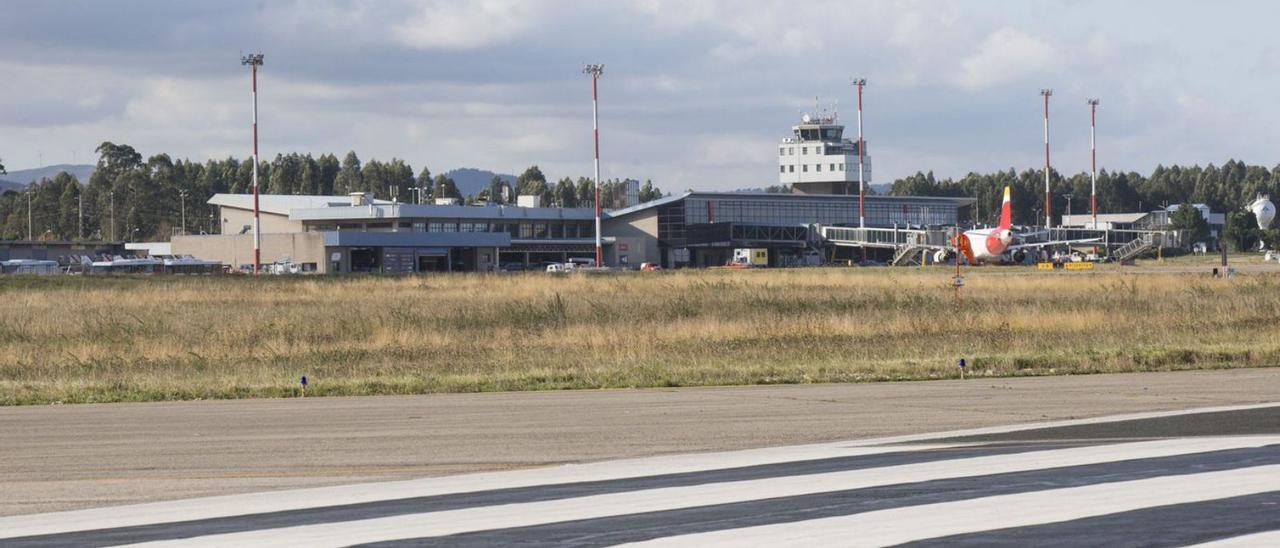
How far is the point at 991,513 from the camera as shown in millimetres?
10367

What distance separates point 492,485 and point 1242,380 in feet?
43.3

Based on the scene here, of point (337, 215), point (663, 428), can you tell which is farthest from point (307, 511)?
point (337, 215)

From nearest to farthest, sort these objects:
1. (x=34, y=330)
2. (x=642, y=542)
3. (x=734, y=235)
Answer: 1. (x=642, y=542)
2. (x=34, y=330)
3. (x=734, y=235)

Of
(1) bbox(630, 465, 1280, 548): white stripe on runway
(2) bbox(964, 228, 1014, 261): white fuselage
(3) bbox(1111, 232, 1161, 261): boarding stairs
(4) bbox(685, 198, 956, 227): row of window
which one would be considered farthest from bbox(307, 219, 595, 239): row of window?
(1) bbox(630, 465, 1280, 548): white stripe on runway

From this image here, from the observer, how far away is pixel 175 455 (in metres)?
14.3

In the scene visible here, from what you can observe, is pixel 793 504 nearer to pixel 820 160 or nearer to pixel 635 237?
pixel 635 237

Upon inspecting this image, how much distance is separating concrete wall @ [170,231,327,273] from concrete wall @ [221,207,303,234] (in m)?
3.85

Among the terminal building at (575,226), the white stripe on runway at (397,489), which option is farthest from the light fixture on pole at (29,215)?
the white stripe on runway at (397,489)

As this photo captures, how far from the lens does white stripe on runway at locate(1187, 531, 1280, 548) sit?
9.01m

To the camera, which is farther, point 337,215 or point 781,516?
point 337,215

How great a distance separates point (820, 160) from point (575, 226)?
101 feet

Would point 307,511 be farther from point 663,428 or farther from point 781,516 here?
point 663,428

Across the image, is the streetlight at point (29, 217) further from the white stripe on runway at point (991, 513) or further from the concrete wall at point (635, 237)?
the white stripe on runway at point (991, 513)

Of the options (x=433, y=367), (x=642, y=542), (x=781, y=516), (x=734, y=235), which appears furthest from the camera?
(x=734, y=235)
